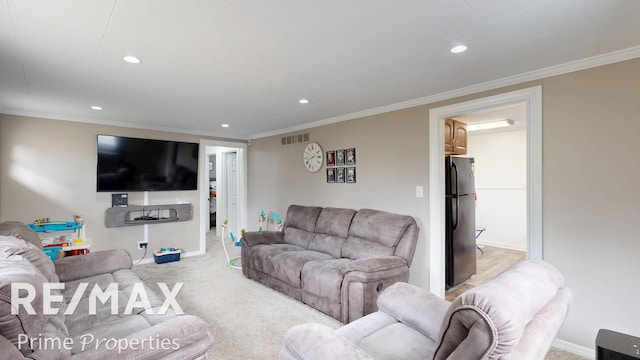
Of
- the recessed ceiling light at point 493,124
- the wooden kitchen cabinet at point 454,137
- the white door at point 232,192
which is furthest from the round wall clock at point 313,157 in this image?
the white door at point 232,192

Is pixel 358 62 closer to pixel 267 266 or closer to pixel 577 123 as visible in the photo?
pixel 577 123

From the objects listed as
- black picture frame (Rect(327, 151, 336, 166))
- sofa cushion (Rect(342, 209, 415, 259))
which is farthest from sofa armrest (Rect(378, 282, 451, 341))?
black picture frame (Rect(327, 151, 336, 166))

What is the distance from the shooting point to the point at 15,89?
300cm

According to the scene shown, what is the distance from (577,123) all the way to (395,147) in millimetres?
1725

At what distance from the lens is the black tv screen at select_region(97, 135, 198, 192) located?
14.7 ft

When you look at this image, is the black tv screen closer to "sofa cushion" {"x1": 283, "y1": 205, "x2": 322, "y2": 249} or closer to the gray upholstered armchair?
"sofa cushion" {"x1": 283, "y1": 205, "x2": 322, "y2": 249}

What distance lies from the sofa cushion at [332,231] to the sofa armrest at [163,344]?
230 cm

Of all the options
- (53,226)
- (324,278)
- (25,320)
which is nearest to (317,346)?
(25,320)

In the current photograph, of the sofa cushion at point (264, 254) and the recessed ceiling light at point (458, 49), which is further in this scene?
the sofa cushion at point (264, 254)

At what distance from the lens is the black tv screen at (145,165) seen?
448 centimetres

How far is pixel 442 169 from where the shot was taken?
327 centimetres

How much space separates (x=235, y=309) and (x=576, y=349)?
10.2 feet

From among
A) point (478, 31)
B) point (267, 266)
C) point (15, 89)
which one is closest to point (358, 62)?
point (478, 31)

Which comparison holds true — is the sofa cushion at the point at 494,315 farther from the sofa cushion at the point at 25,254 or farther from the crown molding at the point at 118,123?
the crown molding at the point at 118,123
